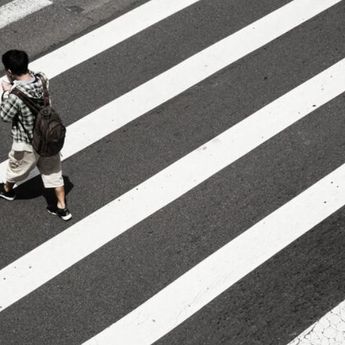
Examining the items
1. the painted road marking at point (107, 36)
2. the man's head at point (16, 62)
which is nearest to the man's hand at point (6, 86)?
the man's head at point (16, 62)

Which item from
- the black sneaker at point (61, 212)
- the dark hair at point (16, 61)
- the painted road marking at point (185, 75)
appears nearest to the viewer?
the dark hair at point (16, 61)

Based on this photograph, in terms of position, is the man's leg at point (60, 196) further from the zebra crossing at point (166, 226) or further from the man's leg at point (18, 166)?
the man's leg at point (18, 166)

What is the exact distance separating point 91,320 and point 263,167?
2368 millimetres

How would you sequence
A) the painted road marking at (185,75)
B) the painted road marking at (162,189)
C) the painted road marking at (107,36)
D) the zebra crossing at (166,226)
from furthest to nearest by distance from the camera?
the painted road marking at (107,36) → the painted road marking at (185,75) → the painted road marking at (162,189) → the zebra crossing at (166,226)

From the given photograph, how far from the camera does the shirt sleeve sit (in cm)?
635

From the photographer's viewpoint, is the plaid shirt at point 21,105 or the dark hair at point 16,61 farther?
the plaid shirt at point 21,105

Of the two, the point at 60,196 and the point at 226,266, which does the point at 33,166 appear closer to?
the point at 60,196

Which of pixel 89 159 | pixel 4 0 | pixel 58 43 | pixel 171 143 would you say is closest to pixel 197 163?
pixel 171 143

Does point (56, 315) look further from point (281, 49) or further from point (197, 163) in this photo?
point (281, 49)

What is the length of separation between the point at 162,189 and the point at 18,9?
137 inches

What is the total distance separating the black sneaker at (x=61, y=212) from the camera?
7223mm

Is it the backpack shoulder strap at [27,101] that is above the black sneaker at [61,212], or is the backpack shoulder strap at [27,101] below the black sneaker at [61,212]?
above

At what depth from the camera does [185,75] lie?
8.70 meters

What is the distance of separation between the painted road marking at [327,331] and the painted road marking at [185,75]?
117 inches
